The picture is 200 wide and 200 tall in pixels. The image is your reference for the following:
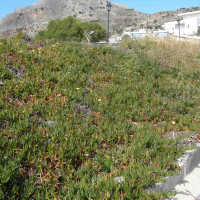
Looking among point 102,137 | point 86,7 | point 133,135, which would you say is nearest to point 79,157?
point 102,137

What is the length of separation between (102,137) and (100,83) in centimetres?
286

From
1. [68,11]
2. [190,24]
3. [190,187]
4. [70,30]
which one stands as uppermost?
[68,11]

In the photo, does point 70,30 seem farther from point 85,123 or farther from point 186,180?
point 186,180

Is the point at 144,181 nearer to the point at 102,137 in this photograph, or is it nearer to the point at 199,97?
the point at 102,137

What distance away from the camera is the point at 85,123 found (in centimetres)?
432

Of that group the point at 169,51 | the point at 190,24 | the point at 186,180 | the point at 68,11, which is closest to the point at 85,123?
the point at 186,180

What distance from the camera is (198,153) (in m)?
3.95

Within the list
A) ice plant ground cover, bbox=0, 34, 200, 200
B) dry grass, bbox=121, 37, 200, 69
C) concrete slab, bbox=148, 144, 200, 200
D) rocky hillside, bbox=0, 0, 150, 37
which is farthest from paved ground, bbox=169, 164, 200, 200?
rocky hillside, bbox=0, 0, 150, 37

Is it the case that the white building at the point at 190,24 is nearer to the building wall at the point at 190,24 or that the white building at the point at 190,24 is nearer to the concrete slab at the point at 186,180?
the building wall at the point at 190,24

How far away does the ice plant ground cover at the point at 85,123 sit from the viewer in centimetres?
281

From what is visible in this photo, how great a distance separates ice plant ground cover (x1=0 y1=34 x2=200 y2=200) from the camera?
9.21 ft

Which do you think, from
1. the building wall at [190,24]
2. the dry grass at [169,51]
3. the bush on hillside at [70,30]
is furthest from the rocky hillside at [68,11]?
the dry grass at [169,51]

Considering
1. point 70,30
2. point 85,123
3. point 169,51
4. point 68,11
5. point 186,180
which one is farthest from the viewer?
point 68,11

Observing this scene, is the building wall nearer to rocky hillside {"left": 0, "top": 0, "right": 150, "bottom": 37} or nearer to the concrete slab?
the concrete slab
